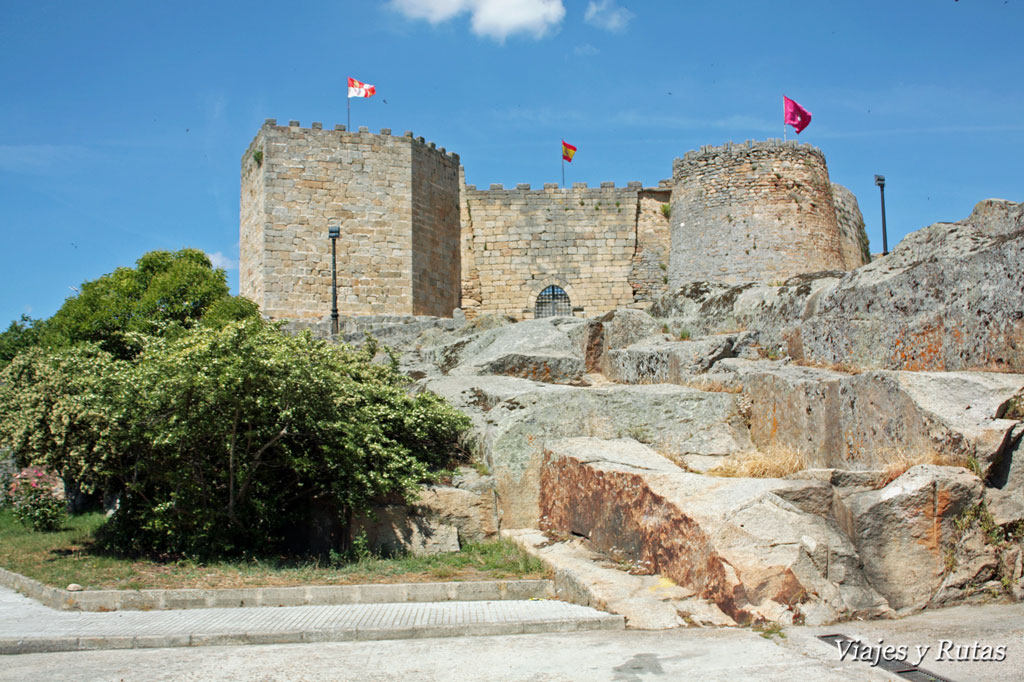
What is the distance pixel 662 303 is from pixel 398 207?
9086 millimetres

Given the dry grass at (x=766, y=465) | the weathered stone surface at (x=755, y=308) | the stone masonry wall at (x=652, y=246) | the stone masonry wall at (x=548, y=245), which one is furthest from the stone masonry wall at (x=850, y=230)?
the dry grass at (x=766, y=465)

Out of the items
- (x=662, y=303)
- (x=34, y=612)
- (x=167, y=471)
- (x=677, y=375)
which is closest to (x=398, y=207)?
(x=662, y=303)

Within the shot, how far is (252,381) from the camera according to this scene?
8.01 meters

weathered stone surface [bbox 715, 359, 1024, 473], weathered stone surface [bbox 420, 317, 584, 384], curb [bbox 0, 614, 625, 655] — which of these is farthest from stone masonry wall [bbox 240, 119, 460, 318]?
curb [bbox 0, 614, 625, 655]

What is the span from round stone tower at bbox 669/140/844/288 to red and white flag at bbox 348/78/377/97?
8288mm

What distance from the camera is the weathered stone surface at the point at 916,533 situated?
5.30m

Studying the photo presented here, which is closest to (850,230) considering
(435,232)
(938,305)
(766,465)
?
(435,232)

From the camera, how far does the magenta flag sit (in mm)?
22531

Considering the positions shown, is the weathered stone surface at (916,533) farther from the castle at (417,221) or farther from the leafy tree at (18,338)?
the leafy tree at (18,338)

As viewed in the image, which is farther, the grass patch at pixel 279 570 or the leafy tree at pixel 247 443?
the leafy tree at pixel 247 443

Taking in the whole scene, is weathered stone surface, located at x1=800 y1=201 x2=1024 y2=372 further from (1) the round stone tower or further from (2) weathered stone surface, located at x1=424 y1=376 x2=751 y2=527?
(1) the round stone tower

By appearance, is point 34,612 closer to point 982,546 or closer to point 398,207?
point 982,546

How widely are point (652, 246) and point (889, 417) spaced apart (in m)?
18.4

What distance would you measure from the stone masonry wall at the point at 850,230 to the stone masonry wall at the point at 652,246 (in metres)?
4.48
